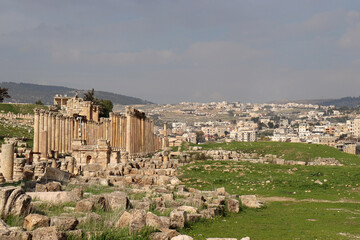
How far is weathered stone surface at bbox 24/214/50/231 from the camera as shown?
→ 11219mm

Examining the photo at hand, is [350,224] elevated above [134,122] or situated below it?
below

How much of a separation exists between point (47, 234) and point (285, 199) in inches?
703

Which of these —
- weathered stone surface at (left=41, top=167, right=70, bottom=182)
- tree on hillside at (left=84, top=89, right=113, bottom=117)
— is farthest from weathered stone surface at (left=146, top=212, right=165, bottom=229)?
tree on hillside at (left=84, top=89, right=113, bottom=117)

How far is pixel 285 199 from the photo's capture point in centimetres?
2614

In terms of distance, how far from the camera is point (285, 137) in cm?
16875

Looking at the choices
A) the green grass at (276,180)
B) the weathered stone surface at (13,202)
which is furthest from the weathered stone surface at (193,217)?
the green grass at (276,180)

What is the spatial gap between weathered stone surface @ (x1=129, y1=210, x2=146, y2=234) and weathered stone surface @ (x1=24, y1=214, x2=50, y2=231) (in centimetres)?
205

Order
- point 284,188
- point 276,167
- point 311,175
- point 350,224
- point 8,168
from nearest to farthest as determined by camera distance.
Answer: point 350,224
point 8,168
point 284,188
point 311,175
point 276,167

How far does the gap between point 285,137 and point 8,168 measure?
497 feet

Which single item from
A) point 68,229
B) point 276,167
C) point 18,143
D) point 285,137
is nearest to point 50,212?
point 68,229

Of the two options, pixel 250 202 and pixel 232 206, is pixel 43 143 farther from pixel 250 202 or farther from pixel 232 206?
pixel 232 206

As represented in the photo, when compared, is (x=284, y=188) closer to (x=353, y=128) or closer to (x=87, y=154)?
(x=87, y=154)

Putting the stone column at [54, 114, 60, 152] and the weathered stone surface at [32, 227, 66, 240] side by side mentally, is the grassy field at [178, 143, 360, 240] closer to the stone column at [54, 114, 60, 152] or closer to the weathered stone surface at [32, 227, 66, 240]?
the weathered stone surface at [32, 227, 66, 240]

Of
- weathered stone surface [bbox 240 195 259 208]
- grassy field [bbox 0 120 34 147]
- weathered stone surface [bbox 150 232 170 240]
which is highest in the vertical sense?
grassy field [bbox 0 120 34 147]
